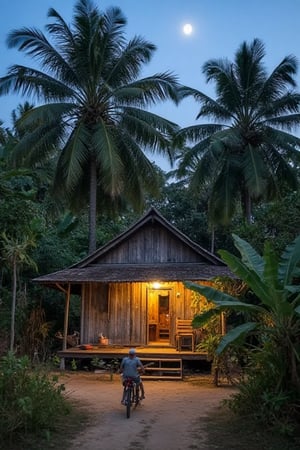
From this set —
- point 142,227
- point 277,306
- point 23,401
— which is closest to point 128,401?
point 23,401

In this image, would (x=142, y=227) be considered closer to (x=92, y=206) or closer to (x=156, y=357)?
(x=92, y=206)

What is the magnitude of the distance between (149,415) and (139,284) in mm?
8014

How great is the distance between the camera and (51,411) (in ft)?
26.1

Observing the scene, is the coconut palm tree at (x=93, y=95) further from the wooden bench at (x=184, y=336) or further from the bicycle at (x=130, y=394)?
the bicycle at (x=130, y=394)

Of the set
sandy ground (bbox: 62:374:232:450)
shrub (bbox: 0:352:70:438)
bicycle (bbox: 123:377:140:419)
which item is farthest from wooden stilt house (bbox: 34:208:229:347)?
shrub (bbox: 0:352:70:438)

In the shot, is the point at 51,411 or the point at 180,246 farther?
the point at 180,246

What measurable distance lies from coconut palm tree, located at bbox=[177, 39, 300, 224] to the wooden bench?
8.66 metres

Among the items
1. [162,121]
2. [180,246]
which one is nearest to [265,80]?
[162,121]

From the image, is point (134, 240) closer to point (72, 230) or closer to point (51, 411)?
point (72, 230)

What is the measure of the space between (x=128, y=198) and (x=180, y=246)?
5331 mm

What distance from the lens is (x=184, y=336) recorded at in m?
15.3

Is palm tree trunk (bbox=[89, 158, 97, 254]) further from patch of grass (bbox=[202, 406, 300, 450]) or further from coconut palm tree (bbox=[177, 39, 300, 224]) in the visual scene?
patch of grass (bbox=[202, 406, 300, 450])

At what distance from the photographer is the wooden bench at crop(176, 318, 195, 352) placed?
49.9 feet

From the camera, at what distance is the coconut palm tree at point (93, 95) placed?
20078mm
